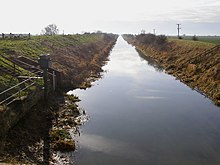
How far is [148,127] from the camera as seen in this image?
1991 centimetres

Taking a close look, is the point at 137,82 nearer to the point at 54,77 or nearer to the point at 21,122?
the point at 54,77

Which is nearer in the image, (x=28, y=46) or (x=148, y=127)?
(x=148, y=127)

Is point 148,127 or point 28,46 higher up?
point 28,46

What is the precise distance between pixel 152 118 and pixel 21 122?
9.13m

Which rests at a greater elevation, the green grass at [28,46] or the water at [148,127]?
the green grass at [28,46]

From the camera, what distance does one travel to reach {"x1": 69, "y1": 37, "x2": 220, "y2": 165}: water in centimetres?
1528

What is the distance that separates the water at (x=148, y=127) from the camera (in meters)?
15.3

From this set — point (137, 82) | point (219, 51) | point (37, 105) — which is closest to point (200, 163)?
point (37, 105)

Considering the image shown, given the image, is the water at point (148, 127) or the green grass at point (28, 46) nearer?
the water at point (148, 127)

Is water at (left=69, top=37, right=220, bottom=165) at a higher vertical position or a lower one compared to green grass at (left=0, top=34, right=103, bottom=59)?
lower

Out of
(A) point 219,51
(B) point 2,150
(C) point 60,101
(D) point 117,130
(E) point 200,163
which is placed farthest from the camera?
(A) point 219,51

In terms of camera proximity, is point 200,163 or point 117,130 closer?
point 200,163

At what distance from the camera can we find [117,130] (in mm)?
19219

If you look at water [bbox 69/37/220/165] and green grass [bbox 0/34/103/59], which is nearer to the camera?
water [bbox 69/37/220/165]
